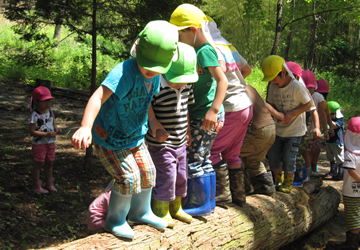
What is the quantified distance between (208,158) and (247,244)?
3.14ft

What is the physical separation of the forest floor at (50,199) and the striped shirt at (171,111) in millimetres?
2050

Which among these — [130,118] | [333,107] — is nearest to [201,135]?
[130,118]

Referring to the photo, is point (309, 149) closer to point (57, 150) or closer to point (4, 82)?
point (57, 150)

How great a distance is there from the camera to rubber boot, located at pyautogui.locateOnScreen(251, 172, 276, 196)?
152 inches

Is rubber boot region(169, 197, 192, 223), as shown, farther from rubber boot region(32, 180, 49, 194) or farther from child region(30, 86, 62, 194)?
rubber boot region(32, 180, 49, 194)

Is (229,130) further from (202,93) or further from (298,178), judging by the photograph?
(298,178)

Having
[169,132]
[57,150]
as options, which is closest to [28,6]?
[57,150]

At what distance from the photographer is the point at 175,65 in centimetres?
248

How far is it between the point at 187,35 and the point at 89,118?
1212mm

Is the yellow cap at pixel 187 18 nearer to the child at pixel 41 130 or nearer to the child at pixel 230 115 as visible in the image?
the child at pixel 230 115

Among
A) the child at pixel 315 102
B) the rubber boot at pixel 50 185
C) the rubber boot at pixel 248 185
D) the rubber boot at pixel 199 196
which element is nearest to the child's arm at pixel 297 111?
the rubber boot at pixel 248 185

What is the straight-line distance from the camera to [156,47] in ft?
6.93

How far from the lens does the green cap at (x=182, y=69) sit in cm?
245

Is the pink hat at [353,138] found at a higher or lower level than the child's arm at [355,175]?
higher
